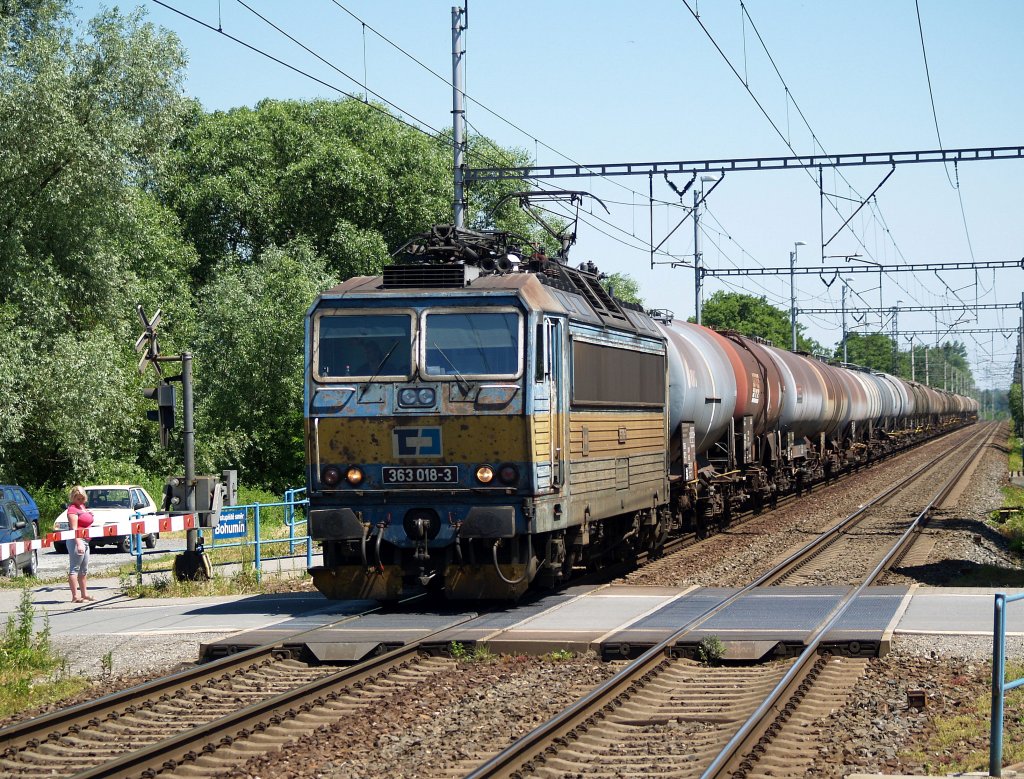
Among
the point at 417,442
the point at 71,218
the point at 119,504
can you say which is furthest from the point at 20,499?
the point at 417,442

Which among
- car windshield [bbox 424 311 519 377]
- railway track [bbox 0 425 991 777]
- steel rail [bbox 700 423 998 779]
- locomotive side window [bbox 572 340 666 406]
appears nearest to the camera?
steel rail [bbox 700 423 998 779]

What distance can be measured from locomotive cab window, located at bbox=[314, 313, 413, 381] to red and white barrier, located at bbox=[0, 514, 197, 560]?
4.83 m

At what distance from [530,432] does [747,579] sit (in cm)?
520

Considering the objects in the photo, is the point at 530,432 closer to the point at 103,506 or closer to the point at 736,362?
the point at 736,362

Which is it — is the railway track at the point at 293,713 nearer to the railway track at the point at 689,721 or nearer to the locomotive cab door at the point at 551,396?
the railway track at the point at 689,721

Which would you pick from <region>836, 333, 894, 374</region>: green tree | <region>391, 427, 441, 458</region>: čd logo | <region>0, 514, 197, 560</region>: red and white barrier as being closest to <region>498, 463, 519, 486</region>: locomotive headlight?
<region>391, 427, 441, 458</region>: čd logo

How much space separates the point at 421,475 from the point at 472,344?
58.2 inches

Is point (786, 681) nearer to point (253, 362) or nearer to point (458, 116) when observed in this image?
point (458, 116)

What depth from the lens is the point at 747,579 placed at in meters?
17.2

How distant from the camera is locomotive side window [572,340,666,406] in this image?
14922mm

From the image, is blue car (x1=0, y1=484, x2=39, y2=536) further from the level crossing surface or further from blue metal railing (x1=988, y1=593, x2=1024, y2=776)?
blue metal railing (x1=988, y1=593, x2=1024, y2=776)

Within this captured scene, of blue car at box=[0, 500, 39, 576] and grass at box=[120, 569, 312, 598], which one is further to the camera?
blue car at box=[0, 500, 39, 576]

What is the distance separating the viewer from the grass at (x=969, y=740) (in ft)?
25.7

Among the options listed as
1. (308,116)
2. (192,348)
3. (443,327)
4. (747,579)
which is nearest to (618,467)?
(747,579)
